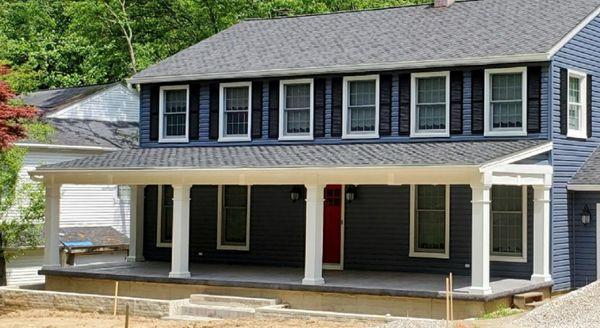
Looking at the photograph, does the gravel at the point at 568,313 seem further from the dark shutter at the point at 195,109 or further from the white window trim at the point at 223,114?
the dark shutter at the point at 195,109

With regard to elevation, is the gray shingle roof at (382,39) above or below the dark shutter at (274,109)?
above

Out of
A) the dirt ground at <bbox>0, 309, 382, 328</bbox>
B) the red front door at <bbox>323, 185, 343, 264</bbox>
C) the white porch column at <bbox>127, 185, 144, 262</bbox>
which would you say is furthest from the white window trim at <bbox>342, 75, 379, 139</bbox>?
the white porch column at <bbox>127, 185, 144, 262</bbox>

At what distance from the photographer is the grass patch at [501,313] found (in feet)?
58.0

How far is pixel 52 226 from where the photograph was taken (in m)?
23.9

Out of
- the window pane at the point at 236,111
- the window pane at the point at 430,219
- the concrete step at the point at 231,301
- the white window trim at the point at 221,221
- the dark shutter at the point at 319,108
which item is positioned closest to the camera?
the concrete step at the point at 231,301

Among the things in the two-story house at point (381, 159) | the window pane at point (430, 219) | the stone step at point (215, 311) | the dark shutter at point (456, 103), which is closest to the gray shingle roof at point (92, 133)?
the two-story house at point (381, 159)

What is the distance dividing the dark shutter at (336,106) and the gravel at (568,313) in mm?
7989

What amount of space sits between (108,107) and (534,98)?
17872mm

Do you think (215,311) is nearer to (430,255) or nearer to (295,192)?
(295,192)

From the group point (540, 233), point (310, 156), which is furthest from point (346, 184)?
point (540, 233)

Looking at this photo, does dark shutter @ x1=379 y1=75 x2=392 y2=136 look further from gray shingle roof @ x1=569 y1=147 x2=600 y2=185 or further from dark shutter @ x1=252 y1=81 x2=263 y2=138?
gray shingle roof @ x1=569 y1=147 x2=600 y2=185

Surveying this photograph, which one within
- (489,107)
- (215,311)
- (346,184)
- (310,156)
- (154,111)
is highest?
(154,111)

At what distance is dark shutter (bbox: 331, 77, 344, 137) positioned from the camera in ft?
76.7

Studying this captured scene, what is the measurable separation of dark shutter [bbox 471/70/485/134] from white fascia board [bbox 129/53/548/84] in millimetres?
352
